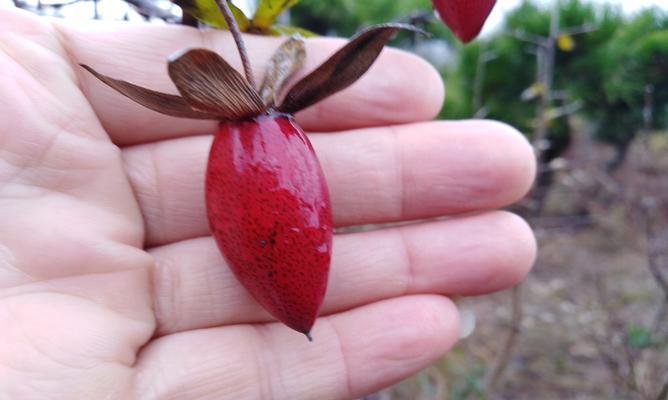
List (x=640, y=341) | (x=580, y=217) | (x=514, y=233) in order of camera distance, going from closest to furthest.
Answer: (x=514, y=233) < (x=640, y=341) < (x=580, y=217)

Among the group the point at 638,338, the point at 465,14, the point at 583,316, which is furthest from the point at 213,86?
the point at 583,316

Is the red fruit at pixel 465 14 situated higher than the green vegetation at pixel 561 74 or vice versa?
the red fruit at pixel 465 14

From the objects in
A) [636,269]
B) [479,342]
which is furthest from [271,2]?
[636,269]

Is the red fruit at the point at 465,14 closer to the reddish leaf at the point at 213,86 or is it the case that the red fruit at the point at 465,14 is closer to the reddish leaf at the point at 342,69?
the reddish leaf at the point at 342,69

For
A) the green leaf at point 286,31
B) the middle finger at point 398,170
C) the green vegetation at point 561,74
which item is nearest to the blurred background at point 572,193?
the green vegetation at point 561,74

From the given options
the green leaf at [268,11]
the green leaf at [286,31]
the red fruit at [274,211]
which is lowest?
the red fruit at [274,211]

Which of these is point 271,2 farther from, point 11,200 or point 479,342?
point 479,342

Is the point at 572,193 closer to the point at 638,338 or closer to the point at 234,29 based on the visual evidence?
the point at 638,338
